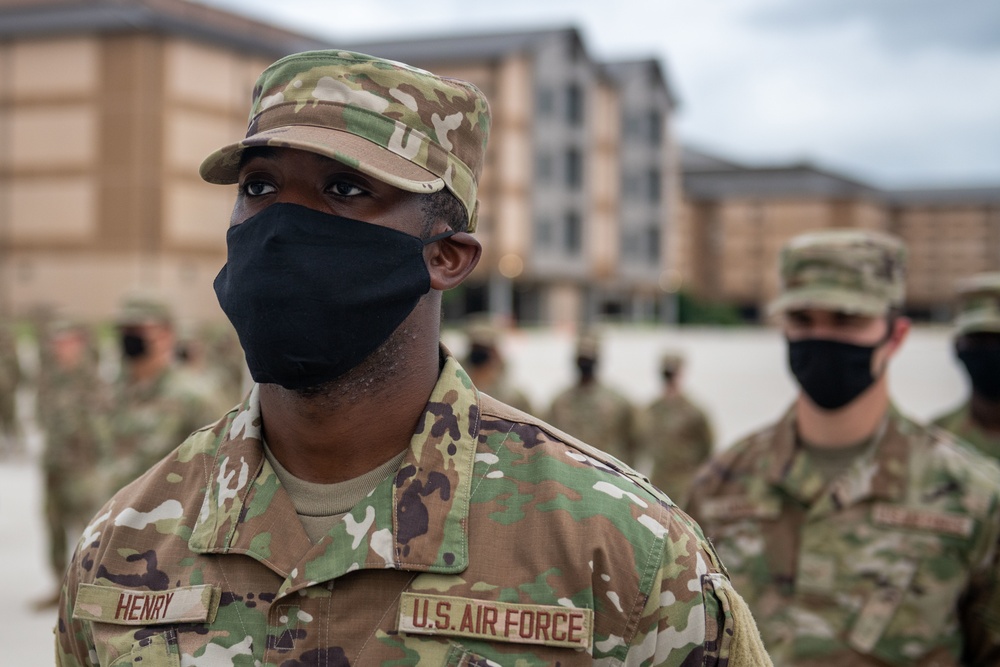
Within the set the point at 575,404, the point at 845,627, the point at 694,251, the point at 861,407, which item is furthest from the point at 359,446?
the point at 694,251

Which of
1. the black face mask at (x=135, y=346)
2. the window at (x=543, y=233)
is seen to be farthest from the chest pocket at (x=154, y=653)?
the window at (x=543, y=233)

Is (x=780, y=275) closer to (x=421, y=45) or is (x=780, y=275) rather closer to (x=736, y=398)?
(x=736, y=398)

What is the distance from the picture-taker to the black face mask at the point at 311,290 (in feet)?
6.03

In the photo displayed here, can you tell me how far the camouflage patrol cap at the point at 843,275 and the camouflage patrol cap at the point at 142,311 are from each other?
16.3 ft

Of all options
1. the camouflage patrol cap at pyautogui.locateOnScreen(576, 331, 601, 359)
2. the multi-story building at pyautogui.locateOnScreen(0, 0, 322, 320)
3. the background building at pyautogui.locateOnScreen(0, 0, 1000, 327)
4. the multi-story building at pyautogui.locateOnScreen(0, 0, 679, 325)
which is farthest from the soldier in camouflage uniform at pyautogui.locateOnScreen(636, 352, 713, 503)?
the multi-story building at pyautogui.locateOnScreen(0, 0, 679, 325)

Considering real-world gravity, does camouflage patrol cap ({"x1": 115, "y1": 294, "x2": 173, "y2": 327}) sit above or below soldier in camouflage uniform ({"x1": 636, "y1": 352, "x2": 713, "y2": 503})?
above

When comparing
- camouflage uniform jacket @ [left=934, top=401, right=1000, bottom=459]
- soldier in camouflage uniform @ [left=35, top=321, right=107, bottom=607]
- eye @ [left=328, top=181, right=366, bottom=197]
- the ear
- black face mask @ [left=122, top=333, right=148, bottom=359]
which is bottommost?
soldier in camouflage uniform @ [left=35, top=321, right=107, bottom=607]

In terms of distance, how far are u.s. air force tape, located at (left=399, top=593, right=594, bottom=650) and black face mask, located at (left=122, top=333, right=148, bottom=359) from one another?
5.95 metres

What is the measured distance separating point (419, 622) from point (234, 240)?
0.77 metres

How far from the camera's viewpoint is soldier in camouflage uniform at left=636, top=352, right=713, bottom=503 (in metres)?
10.4

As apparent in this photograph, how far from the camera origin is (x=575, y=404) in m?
10.6

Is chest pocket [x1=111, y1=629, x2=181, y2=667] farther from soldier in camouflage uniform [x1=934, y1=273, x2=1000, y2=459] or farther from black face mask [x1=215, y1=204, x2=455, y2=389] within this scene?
soldier in camouflage uniform [x1=934, y1=273, x2=1000, y2=459]

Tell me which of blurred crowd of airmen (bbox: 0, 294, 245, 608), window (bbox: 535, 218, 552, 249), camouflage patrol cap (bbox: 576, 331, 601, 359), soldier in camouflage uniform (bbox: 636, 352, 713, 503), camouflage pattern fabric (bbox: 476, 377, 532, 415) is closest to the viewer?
blurred crowd of airmen (bbox: 0, 294, 245, 608)

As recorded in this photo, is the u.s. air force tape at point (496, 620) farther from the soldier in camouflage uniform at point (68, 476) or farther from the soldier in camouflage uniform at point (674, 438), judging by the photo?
the soldier in camouflage uniform at point (674, 438)
